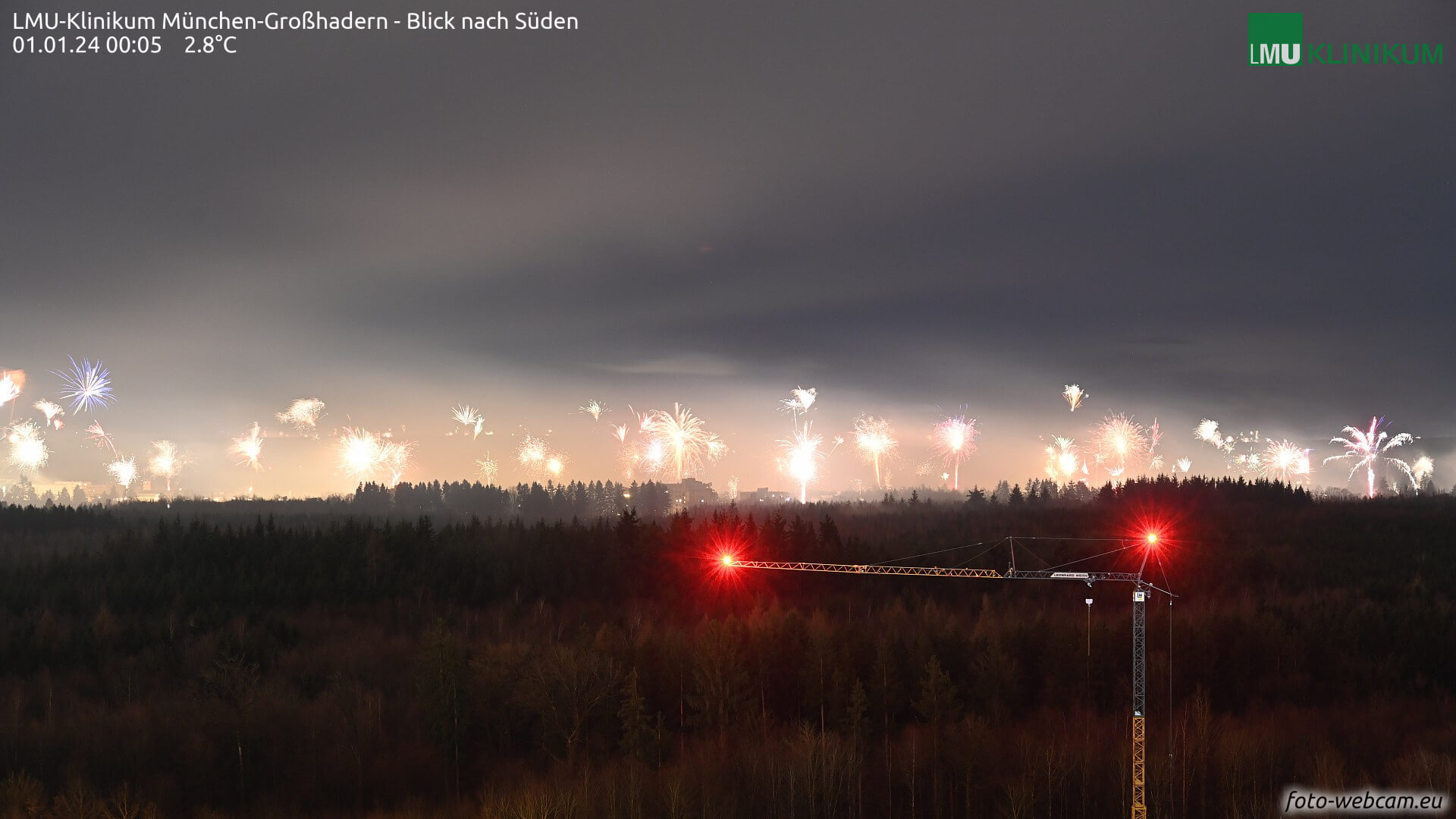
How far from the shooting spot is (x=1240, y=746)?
2963 inches

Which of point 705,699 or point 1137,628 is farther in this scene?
point 705,699

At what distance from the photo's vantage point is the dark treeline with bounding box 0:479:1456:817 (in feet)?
243

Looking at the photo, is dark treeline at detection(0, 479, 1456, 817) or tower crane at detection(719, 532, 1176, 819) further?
dark treeline at detection(0, 479, 1456, 817)

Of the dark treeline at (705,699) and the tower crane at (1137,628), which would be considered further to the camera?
the dark treeline at (705,699)

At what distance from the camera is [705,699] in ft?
279

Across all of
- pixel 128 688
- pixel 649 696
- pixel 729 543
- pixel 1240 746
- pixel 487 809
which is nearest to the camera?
pixel 487 809

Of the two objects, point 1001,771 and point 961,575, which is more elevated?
point 961,575

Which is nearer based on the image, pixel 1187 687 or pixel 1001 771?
pixel 1001 771

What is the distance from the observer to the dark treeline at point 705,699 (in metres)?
74.0

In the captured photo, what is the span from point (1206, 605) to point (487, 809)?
10135 centimetres

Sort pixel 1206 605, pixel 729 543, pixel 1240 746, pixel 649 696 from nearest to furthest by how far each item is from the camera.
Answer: pixel 1240 746
pixel 649 696
pixel 1206 605
pixel 729 543

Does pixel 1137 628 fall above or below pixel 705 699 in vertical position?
above

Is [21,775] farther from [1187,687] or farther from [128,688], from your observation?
[1187,687]

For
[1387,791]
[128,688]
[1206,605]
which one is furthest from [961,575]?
[128,688]
